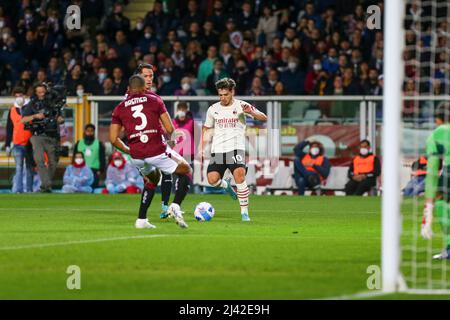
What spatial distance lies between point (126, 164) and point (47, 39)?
6.30 metres

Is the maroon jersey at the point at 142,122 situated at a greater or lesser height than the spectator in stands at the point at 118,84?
lesser

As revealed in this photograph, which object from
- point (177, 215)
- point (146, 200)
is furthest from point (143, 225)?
point (177, 215)

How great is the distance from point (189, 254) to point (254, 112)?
5810 mm

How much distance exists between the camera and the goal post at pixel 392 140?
9.61 meters

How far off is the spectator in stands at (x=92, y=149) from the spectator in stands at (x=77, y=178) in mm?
310

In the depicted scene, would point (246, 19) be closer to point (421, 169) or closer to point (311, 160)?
point (311, 160)

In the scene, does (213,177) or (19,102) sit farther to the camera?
(19,102)

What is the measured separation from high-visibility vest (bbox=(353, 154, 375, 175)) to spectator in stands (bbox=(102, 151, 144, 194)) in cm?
487

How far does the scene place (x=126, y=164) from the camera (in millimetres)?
27281

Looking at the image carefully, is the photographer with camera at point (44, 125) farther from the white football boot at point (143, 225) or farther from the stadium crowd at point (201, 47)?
the white football boot at point (143, 225)

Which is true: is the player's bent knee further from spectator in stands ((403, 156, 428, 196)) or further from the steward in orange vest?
the steward in orange vest

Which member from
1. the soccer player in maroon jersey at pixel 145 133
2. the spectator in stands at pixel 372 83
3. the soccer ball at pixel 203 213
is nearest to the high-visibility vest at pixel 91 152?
the spectator in stands at pixel 372 83

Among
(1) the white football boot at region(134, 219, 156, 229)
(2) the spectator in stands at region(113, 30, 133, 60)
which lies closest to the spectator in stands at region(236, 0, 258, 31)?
(2) the spectator in stands at region(113, 30, 133, 60)

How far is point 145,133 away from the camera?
15492mm
